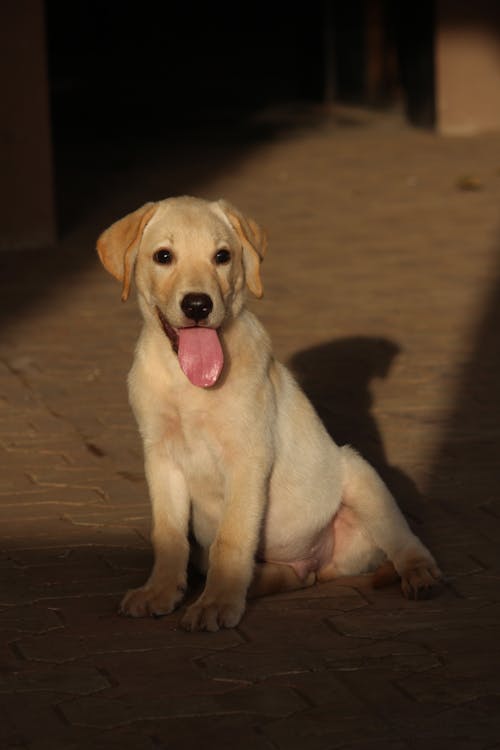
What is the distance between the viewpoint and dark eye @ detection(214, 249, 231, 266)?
571 centimetres

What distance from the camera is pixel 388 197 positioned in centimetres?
1470

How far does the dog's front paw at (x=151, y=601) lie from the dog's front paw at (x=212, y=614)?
0.11m

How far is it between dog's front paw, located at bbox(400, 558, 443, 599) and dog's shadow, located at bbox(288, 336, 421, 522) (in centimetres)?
90

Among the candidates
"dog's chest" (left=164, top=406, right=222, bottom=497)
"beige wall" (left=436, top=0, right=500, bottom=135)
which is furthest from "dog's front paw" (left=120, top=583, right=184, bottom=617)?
"beige wall" (left=436, top=0, right=500, bottom=135)

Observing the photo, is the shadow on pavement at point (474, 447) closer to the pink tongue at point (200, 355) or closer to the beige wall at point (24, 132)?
the pink tongue at point (200, 355)

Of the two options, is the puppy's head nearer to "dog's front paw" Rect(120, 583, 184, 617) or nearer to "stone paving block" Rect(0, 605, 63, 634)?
"dog's front paw" Rect(120, 583, 184, 617)

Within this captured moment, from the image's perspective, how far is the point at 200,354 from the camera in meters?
5.66

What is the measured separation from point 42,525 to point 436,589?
1698 millimetres

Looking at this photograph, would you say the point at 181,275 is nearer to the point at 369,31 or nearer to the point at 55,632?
the point at 55,632

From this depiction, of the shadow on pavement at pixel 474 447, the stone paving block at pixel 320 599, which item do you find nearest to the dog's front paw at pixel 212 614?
the stone paving block at pixel 320 599

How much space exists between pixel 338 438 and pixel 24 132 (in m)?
5.49

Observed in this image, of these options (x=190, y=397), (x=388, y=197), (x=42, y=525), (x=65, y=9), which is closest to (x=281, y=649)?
(x=190, y=397)

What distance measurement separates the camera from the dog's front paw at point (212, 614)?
17.9 feet

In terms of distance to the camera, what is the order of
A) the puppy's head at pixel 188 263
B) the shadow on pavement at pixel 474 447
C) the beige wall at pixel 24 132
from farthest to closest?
the beige wall at pixel 24 132 < the shadow on pavement at pixel 474 447 < the puppy's head at pixel 188 263
